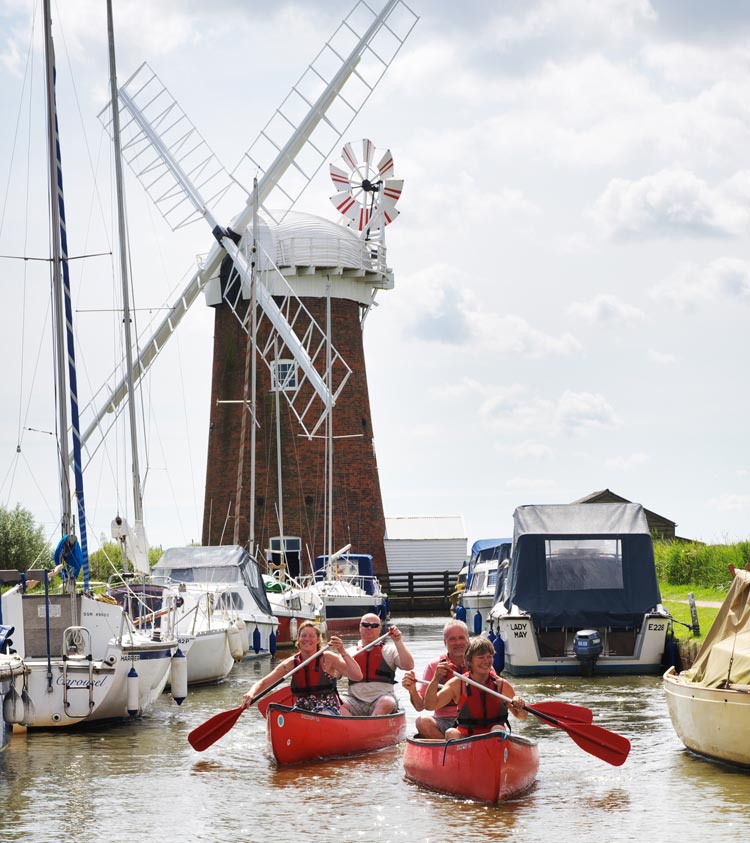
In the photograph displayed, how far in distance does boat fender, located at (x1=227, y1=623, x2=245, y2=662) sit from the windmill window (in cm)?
2229

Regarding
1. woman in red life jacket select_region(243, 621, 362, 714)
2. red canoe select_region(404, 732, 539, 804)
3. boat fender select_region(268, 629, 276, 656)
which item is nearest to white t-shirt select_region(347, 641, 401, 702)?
woman in red life jacket select_region(243, 621, 362, 714)

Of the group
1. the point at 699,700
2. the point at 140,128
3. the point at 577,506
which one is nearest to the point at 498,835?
the point at 699,700

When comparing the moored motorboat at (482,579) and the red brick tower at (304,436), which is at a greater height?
the red brick tower at (304,436)

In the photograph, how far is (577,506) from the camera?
2544 centimetres

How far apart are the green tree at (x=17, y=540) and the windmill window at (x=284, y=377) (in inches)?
496

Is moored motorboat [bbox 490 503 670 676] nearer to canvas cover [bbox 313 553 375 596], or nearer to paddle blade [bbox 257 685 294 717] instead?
paddle blade [bbox 257 685 294 717]

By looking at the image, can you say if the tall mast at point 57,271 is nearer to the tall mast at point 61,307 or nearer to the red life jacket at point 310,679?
the tall mast at point 61,307

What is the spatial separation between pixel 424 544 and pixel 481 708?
1696 inches

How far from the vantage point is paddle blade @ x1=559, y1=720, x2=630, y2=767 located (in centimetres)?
1462

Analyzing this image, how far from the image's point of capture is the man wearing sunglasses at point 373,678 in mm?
16281

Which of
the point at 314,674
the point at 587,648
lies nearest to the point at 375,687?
the point at 314,674

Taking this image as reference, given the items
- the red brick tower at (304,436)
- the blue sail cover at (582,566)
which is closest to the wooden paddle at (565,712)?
the blue sail cover at (582,566)

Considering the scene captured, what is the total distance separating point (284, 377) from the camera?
48906 millimetres

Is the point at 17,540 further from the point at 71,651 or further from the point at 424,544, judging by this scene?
the point at 71,651
